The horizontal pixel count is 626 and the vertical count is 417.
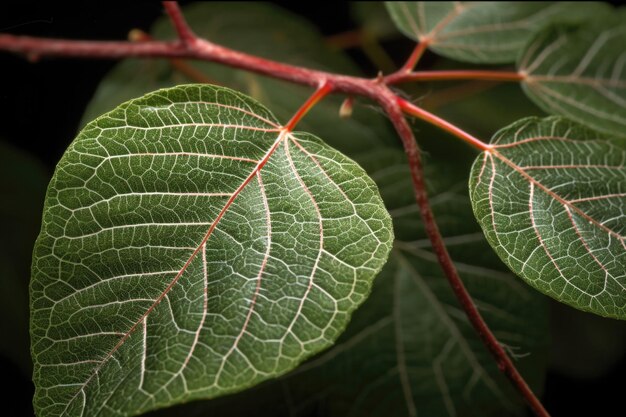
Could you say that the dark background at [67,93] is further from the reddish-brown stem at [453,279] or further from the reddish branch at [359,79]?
the reddish-brown stem at [453,279]

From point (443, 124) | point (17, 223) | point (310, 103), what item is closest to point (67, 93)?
point (17, 223)

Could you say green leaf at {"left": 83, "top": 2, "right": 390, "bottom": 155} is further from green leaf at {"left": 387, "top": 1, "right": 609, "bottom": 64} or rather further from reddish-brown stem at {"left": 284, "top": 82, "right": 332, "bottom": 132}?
reddish-brown stem at {"left": 284, "top": 82, "right": 332, "bottom": 132}

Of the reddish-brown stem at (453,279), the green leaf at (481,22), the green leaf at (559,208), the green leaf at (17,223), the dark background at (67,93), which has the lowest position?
the green leaf at (17,223)

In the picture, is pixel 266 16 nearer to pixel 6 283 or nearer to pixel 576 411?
pixel 6 283

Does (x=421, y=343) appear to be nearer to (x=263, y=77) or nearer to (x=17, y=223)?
(x=263, y=77)

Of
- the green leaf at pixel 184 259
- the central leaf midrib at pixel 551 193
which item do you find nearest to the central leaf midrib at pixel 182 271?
the green leaf at pixel 184 259

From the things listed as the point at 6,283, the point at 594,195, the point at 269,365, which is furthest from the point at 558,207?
the point at 6,283
